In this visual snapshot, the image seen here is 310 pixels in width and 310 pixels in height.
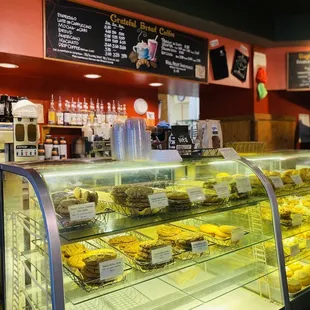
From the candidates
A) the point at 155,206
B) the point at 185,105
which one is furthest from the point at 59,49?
the point at 185,105

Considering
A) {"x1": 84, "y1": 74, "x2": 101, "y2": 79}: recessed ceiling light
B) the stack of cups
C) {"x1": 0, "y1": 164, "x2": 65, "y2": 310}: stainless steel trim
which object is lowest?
{"x1": 0, "y1": 164, "x2": 65, "y2": 310}: stainless steel trim

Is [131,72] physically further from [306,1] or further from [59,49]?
[306,1]

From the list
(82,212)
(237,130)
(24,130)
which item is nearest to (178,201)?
(82,212)

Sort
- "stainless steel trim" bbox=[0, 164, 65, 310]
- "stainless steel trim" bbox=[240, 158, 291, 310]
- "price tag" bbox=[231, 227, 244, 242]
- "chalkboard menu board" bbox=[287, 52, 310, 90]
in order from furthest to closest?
"chalkboard menu board" bbox=[287, 52, 310, 90], "price tag" bbox=[231, 227, 244, 242], "stainless steel trim" bbox=[240, 158, 291, 310], "stainless steel trim" bbox=[0, 164, 65, 310]

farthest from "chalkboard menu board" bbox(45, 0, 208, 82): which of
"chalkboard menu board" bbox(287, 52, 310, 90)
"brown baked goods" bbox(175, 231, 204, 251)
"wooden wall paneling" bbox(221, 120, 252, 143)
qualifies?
"brown baked goods" bbox(175, 231, 204, 251)

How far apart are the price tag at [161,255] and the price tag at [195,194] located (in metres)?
0.32

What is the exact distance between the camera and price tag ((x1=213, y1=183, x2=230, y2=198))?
212 centimetres

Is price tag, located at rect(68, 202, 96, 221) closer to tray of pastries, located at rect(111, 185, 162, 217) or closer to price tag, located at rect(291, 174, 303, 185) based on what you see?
tray of pastries, located at rect(111, 185, 162, 217)

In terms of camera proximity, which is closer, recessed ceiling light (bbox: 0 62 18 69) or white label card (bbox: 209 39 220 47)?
recessed ceiling light (bbox: 0 62 18 69)

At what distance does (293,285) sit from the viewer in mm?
2199

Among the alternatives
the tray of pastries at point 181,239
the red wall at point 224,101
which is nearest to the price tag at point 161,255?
the tray of pastries at point 181,239

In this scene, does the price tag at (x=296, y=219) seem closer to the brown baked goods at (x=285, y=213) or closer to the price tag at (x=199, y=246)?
the brown baked goods at (x=285, y=213)

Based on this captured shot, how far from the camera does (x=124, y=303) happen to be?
1933 millimetres

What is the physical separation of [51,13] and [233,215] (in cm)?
237
